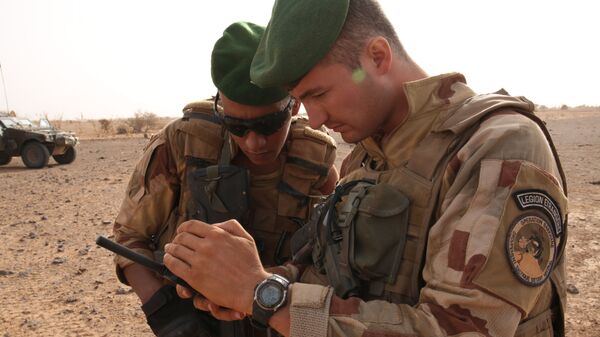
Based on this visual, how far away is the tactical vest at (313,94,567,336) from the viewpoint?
1.46m

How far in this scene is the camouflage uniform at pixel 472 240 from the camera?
1.24 m

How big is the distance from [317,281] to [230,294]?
49 centimetres

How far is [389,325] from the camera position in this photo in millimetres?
1294

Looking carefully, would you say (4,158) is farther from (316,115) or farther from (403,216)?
(403,216)

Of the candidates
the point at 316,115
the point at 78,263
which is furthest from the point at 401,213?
the point at 78,263

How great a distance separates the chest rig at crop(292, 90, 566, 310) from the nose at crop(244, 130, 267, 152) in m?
0.77

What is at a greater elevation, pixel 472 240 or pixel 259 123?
pixel 259 123

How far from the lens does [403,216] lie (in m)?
1.51

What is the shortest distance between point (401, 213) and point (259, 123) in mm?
1011

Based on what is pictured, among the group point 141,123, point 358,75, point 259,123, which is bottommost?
point 141,123

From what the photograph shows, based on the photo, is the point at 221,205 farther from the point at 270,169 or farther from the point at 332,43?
the point at 332,43

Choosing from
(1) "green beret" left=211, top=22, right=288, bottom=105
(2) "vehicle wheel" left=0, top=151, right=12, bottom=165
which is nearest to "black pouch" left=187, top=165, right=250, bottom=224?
(1) "green beret" left=211, top=22, right=288, bottom=105

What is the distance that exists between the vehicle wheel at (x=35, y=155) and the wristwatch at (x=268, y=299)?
566 inches

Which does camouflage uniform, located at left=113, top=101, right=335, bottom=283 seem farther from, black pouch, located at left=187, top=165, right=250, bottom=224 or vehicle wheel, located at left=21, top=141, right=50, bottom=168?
vehicle wheel, located at left=21, top=141, right=50, bottom=168
